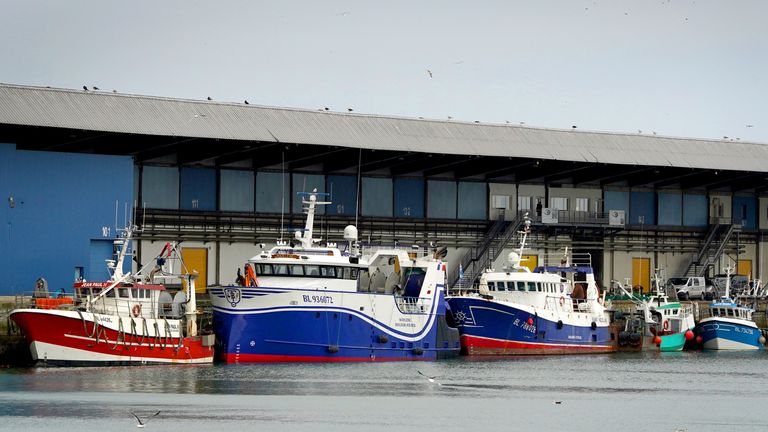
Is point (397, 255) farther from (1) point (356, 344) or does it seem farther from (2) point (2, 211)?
(2) point (2, 211)

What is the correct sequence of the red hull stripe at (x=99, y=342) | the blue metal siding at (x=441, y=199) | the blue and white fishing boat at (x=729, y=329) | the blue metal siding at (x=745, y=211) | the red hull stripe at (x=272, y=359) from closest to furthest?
the red hull stripe at (x=99, y=342), the red hull stripe at (x=272, y=359), the blue and white fishing boat at (x=729, y=329), the blue metal siding at (x=441, y=199), the blue metal siding at (x=745, y=211)

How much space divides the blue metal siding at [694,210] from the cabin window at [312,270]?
117 feet

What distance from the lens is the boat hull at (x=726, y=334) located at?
8325 cm

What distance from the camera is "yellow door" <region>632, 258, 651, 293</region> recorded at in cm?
9206

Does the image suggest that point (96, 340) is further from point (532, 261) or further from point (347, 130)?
point (532, 261)

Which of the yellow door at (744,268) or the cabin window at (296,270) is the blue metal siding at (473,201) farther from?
the cabin window at (296,270)

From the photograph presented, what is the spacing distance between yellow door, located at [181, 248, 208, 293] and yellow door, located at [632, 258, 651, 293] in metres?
27.3

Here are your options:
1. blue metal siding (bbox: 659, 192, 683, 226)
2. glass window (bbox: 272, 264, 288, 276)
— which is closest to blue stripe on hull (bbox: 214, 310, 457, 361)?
glass window (bbox: 272, 264, 288, 276)

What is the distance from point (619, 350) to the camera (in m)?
80.7

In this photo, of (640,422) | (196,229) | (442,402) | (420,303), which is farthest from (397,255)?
(640,422)

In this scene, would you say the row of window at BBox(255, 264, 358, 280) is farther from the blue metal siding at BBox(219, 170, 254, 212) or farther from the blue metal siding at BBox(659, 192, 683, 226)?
the blue metal siding at BBox(659, 192, 683, 226)

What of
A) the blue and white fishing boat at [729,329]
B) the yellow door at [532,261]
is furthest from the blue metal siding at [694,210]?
the yellow door at [532,261]

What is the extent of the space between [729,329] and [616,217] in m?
9.98

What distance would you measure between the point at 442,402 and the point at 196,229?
2606cm
